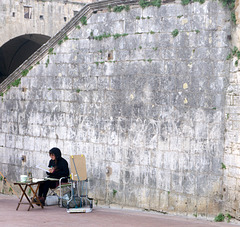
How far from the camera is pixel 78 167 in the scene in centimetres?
1109

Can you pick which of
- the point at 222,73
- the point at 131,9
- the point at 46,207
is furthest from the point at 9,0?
the point at 222,73

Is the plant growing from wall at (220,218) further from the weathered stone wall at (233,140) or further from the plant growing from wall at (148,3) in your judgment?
the plant growing from wall at (148,3)

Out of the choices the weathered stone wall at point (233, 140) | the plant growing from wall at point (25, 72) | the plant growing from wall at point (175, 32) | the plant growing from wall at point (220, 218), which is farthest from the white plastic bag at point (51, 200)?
the plant growing from wall at point (175, 32)

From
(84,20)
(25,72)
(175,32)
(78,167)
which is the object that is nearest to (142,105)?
(175,32)

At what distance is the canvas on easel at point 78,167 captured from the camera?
36.1 feet

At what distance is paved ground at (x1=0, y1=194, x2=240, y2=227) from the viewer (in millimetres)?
9195

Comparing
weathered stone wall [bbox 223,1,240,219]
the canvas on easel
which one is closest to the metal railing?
weathered stone wall [bbox 223,1,240,219]

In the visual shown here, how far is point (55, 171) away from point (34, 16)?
8.45 metres

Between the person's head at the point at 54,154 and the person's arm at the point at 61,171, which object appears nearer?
the person's arm at the point at 61,171

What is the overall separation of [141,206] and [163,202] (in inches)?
22.8

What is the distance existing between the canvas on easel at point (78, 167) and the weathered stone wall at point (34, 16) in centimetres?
802

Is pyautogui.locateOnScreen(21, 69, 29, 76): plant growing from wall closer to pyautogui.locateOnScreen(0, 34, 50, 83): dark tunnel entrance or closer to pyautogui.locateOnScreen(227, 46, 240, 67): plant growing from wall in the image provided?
pyautogui.locateOnScreen(227, 46, 240, 67): plant growing from wall

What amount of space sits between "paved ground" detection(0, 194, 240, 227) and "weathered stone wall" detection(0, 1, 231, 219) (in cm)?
40

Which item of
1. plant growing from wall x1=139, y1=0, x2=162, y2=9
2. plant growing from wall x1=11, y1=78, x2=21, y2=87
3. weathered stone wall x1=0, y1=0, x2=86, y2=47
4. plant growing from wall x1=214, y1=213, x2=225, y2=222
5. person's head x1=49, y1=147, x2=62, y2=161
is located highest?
weathered stone wall x1=0, y1=0, x2=86, y2=47
